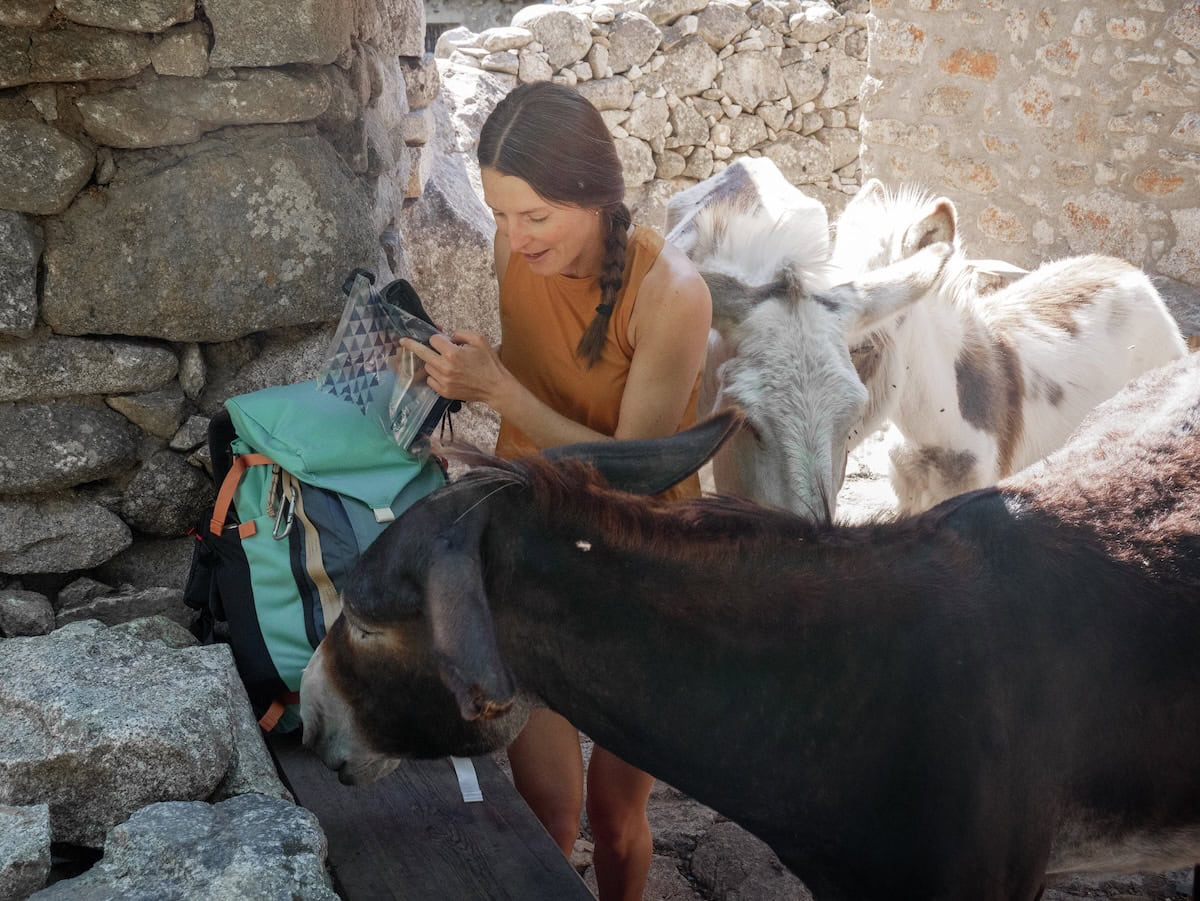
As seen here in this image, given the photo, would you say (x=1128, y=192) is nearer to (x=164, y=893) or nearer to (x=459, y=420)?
(x=459, y=420)

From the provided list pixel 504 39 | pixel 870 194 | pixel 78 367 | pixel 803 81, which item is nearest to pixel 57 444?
pixel 78 367

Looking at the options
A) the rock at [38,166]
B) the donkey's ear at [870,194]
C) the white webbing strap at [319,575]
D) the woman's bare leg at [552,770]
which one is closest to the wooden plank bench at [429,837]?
the woman's bare leg at [552,770]

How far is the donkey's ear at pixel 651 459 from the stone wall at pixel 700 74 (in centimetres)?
769

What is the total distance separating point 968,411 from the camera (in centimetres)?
364

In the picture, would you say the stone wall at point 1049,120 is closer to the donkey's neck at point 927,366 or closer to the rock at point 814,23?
the donkey's neck at point 927,366

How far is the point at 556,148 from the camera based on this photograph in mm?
2402

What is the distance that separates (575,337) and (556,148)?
461 millimetres

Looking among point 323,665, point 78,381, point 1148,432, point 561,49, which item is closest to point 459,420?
point 78,381

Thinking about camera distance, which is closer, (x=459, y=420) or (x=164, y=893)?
(x=164, y=893)

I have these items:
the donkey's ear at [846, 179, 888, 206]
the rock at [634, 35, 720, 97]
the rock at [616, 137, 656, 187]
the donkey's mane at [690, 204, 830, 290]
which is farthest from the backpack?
the rock at [634, 35, 720, 97]

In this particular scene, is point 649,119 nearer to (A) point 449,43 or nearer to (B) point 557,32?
(B) point 557,32

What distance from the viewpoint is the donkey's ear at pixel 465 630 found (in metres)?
1.67

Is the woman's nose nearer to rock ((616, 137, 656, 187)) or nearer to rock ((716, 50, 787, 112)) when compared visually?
rock ((616, 137, 656, 187))

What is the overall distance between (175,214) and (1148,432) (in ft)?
7.43
